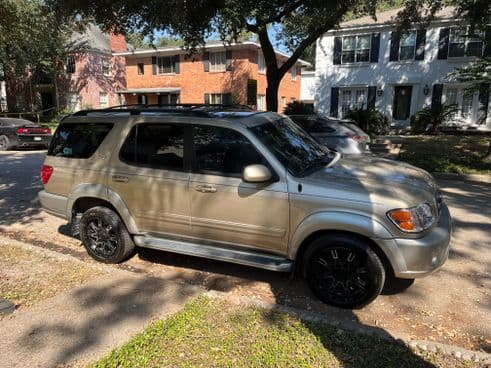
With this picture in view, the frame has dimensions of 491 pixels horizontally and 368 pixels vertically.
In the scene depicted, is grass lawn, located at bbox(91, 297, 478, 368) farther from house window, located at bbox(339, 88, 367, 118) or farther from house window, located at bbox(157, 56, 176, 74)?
house window, located at bbox(157, 56, 176, 74)

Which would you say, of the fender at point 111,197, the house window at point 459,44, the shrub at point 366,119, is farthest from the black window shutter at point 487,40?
the fender at point 111,197

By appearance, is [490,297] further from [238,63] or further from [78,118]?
[238,63]

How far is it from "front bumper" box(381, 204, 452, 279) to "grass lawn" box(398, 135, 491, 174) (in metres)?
7.63

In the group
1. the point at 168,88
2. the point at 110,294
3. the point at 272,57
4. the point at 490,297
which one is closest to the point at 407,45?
the point at 272,57

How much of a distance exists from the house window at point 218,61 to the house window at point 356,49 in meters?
8.35

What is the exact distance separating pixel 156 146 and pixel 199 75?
2554 centimetres

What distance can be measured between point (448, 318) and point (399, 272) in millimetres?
675

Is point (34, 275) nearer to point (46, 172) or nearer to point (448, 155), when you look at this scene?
point (46, 172)

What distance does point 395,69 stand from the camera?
22562mm

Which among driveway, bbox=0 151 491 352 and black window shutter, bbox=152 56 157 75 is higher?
black window shutter, bbox=152 56 157 75

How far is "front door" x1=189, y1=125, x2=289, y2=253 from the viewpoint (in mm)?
3992

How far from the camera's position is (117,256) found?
494cm

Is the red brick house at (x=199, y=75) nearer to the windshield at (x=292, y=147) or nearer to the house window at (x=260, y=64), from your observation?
the house window at (x=260, y=64)

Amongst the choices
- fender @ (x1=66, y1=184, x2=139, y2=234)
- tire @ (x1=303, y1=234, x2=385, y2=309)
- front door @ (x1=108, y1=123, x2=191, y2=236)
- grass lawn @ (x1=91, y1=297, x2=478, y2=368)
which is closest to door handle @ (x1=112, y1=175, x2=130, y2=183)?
front door @ (x1=108, y1=123, x2=191, y2=236)
